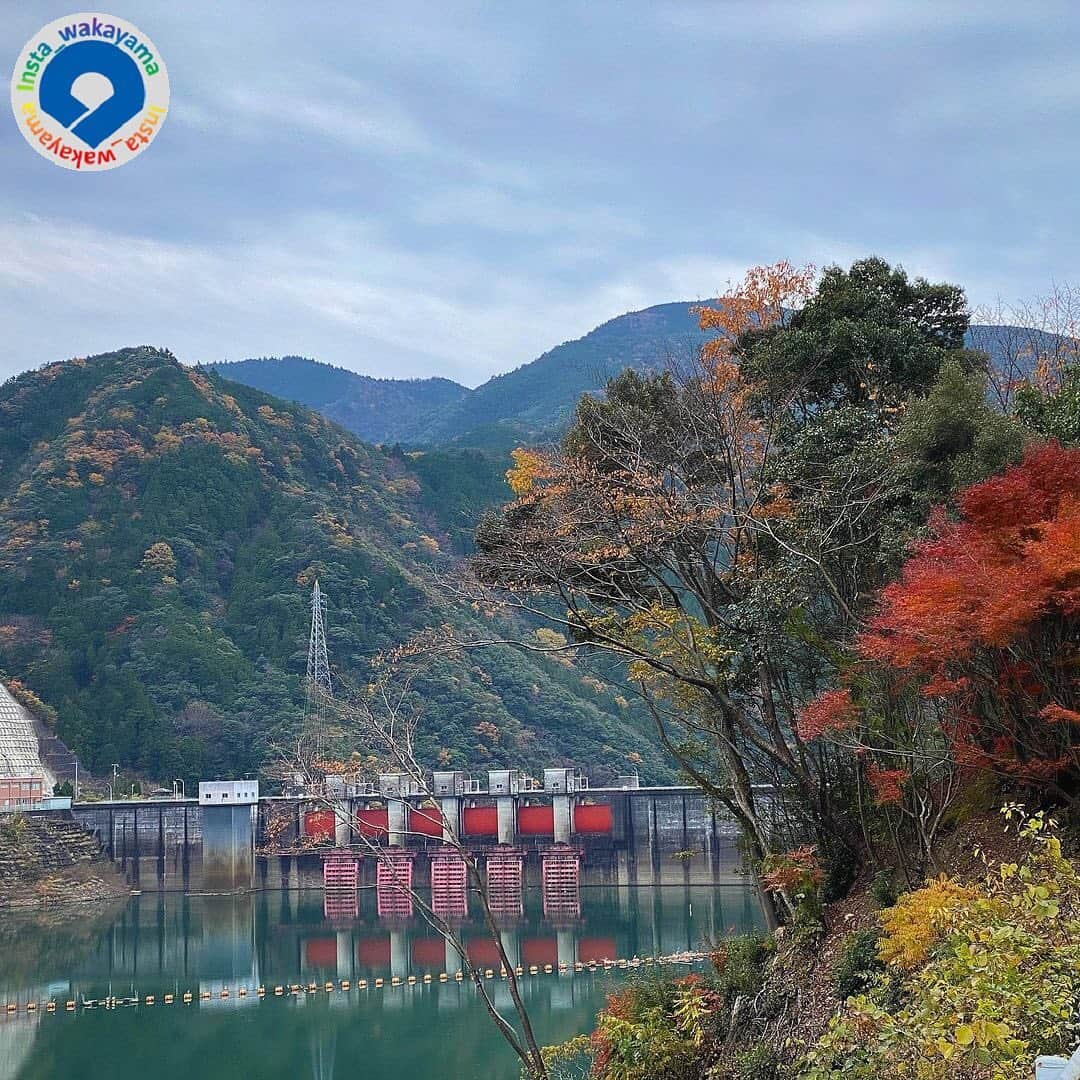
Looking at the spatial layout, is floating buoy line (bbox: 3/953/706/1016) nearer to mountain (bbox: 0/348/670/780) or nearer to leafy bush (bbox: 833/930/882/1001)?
leafy bush (bbox: 833/930/882/1001)

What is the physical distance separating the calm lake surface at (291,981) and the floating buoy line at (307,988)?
0.24 m

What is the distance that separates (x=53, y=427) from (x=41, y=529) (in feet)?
43.1

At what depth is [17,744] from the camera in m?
56.8

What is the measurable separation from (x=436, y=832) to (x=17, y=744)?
66.6ft

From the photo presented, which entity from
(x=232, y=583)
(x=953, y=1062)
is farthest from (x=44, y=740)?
(x=953, y=1062)

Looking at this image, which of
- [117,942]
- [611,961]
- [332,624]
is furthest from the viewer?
[332,624]

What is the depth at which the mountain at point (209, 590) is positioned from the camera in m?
60.2

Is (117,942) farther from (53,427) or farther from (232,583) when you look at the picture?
(53,427)

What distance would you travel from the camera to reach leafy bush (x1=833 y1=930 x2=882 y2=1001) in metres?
10.2

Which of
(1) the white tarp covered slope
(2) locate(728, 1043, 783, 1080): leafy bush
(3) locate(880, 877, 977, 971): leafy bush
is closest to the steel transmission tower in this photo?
(1) the white tarp covered slope

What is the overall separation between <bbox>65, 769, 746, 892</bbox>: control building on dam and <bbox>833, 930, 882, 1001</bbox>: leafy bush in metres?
38.9

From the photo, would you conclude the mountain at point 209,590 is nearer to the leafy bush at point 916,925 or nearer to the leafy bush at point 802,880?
the leafy bush at point 802,880

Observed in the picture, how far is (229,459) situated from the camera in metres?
73.6

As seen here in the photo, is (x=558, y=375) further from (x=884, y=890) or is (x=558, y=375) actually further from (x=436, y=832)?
(x=884, y=890)
